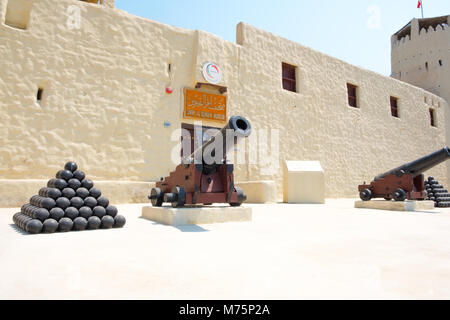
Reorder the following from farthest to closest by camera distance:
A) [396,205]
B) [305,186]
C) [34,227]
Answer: [305,186] → [396,205] → [34,227]

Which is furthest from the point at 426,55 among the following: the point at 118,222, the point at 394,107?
the point at 118,222

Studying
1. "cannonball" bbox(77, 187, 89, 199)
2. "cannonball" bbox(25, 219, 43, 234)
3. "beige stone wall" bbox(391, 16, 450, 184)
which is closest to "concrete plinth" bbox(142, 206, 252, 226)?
"cannonball" bbox(77, 187, 89, 199)

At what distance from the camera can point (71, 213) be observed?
3.62 meters

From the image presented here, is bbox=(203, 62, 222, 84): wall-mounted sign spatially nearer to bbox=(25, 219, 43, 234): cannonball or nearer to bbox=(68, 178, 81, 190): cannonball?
bbox=(68, 178, 81, 190): cannonball

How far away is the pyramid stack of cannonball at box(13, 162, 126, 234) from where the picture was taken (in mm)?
3422

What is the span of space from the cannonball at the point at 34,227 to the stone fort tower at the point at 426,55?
22.8m

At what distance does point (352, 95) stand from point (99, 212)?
15.0m

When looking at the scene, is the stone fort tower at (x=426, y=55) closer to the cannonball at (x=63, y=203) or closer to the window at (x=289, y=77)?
the window at (x=289, y=77)

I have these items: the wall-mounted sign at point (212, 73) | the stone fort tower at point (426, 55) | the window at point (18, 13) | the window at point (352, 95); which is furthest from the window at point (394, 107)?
the window at point (18, 13)

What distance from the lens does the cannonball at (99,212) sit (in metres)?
3.79

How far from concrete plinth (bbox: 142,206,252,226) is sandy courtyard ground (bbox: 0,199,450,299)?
75cm

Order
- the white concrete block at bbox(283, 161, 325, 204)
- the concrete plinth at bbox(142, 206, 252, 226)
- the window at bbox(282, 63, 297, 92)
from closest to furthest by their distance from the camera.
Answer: the concrete plinth at bbox(142, 206, 252, 226), the white concrete block at bbox(283, 161, 325, 204), the window at bbox(282, 63, 297, 92)

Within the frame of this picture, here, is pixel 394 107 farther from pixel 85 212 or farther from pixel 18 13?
pixel 85 212
